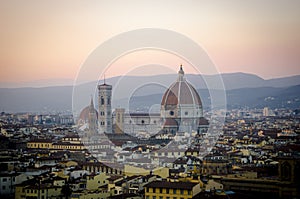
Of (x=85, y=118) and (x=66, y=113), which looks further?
(x=66, y=113)

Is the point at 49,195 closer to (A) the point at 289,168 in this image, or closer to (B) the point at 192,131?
(A) the point at 289,168

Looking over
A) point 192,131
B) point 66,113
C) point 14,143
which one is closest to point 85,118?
point 192,131

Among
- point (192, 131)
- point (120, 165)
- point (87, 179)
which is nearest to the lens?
point (87, 179)

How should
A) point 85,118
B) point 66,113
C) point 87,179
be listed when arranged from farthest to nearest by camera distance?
point 66,113
point 85,118
point 87,179

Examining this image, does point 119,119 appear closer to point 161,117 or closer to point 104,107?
point 161,117

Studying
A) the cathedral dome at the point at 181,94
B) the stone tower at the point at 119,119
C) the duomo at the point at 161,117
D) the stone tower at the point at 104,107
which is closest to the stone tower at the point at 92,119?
the duomo at the point at 161,117

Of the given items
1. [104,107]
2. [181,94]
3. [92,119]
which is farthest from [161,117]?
[92,119]

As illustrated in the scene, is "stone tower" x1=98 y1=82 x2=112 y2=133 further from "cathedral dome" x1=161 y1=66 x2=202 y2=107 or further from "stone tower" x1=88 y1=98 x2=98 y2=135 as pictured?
"cathedral dome" x1=161 y1=66 x2=202 y2=107
